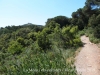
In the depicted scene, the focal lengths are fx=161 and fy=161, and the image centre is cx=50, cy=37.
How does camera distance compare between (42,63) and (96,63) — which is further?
(96,63)

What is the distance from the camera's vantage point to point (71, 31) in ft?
34.1

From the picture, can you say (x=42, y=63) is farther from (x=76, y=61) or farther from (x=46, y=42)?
(x=46, y=42)

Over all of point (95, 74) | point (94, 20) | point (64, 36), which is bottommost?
point (95, 74)

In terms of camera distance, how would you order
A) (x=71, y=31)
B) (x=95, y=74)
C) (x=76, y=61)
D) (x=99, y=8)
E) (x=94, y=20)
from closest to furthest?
(x=95, y=74)
(x=76, y=61)
(x=71, y=31)
(x=94, y=20)
(x=99, y=8)

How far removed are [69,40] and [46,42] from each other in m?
1.56

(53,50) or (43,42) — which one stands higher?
(43,42)

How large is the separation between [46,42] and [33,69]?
7.24 metres

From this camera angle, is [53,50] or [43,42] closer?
[53,50]

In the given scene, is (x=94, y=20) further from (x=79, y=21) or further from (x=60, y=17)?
(x=60, y=17)

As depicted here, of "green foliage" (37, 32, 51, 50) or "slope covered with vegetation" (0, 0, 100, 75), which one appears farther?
"green foliage" (37, 32, 51, 50)

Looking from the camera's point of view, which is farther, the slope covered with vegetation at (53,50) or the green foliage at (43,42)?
the green foliage at (43,42)

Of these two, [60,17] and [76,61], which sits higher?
[60,17]

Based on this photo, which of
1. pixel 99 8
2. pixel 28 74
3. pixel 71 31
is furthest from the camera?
pixel 99 8

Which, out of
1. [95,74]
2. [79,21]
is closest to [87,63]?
[95,74]
